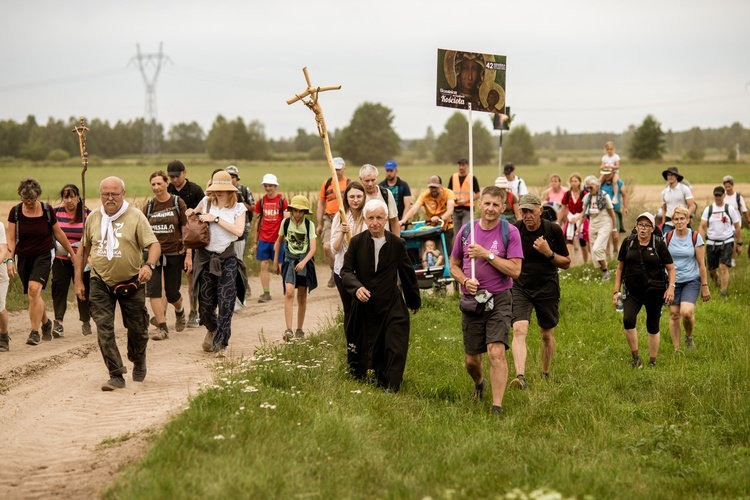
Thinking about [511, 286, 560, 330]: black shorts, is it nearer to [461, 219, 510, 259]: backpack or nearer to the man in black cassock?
the man in black cassock

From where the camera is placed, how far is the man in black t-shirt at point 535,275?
10.0 m

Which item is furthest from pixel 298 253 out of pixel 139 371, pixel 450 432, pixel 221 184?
pixel 450 432

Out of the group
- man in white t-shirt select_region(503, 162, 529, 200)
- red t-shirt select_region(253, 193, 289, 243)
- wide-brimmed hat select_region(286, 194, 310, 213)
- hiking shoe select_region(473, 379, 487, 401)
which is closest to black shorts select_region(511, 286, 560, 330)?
hiking shoe select_region(473, 379, 487, 401)

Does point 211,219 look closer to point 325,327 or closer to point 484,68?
point 325,327

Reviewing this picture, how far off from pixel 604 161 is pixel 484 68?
1128cm

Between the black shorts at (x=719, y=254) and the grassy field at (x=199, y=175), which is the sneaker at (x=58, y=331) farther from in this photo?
the grassy field at (x=199, y=175)

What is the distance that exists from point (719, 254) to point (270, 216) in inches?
321

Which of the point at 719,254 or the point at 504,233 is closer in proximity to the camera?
the point at 504,233

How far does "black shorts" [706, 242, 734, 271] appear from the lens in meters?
17.0

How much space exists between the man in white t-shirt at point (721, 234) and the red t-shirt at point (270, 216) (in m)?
7.57

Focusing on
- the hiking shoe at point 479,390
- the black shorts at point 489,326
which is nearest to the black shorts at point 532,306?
the hiking shoe at point 479,390

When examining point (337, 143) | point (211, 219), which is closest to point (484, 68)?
point (211, 219)

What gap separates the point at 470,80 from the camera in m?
10.4

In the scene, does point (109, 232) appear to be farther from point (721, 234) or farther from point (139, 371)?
point (721, 234)
